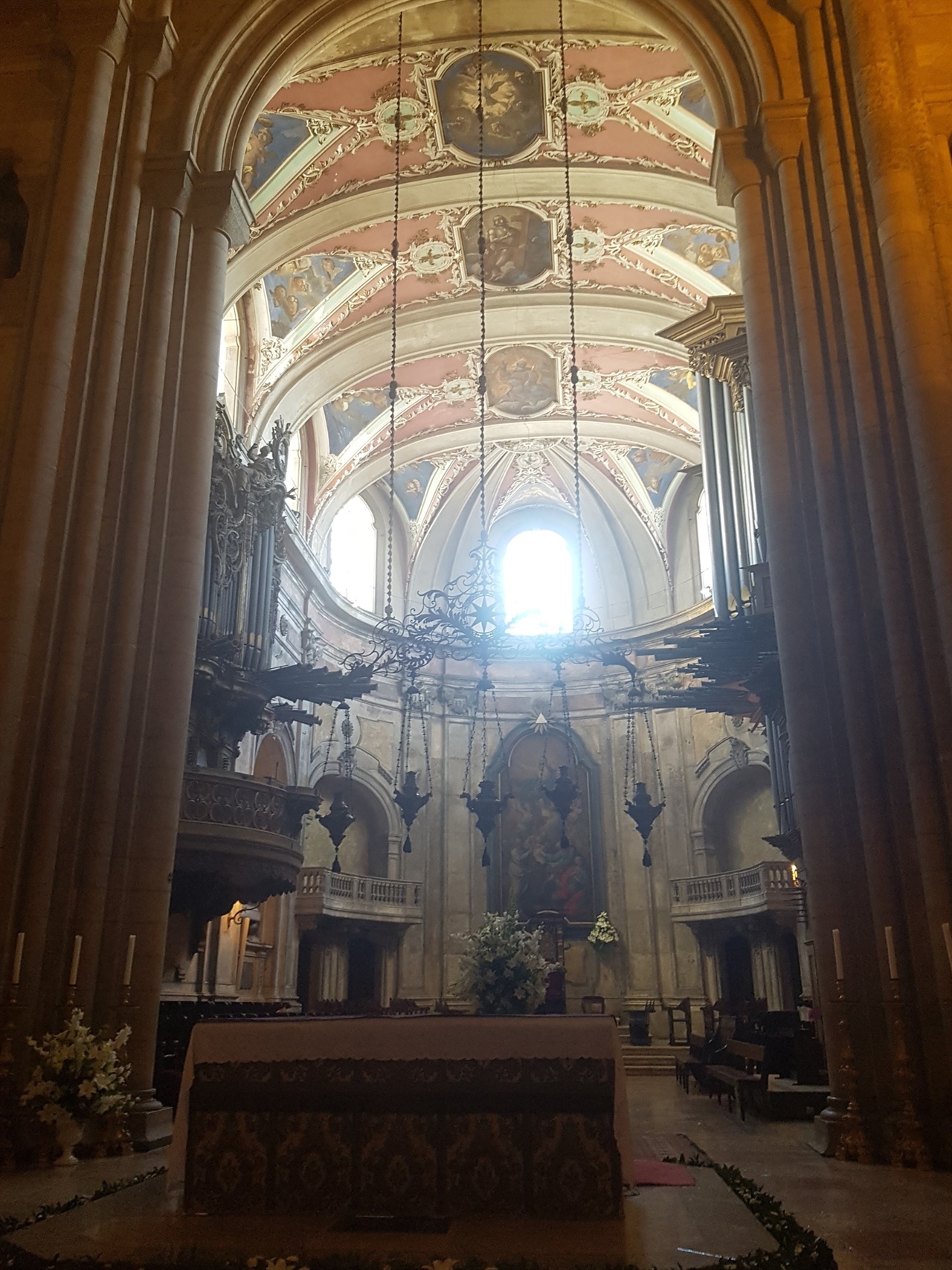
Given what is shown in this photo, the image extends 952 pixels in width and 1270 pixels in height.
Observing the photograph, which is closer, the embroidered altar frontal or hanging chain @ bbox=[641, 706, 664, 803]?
the embroidered altar frontal

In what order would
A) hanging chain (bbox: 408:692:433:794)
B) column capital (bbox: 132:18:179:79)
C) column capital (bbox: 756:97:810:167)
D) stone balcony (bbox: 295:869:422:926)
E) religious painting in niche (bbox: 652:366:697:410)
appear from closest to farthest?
column capital (bbox: 756:97:810:167) < column capital (bbox: 132:18:179:79) < stone balcony (bbox: 295:869:422:926) < religious painting in niche (bbox: 652:366:697:410) < hanging chain (bbox: 408:692:433:794)

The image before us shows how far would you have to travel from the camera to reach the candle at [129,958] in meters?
7.53

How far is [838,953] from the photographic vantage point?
7.14m

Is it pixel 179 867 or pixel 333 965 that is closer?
pixel 179 867

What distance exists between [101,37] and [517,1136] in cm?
1011

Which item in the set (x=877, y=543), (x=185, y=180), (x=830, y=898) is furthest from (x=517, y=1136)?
(x=185, y=180)

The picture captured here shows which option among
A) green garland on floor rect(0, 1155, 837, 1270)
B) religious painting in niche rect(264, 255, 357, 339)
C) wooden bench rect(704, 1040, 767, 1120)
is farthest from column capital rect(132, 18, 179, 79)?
wooden bench rect(704, 1040, 767, 1120)

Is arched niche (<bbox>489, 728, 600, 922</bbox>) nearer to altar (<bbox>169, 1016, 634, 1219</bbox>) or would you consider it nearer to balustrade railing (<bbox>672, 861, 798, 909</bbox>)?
balustrade railing (<bbox>672, 861, 798, 909</bbox>)

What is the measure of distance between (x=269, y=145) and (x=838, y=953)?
41.7ft

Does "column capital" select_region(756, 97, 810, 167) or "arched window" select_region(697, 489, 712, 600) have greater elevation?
"arched window" select_region(697, 489, 712, 600)

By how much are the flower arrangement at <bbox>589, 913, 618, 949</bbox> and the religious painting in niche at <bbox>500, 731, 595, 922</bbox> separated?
357 millimetres

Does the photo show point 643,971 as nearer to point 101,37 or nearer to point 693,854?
point 693,854

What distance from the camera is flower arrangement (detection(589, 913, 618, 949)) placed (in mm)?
21094

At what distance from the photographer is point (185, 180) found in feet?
32.4
